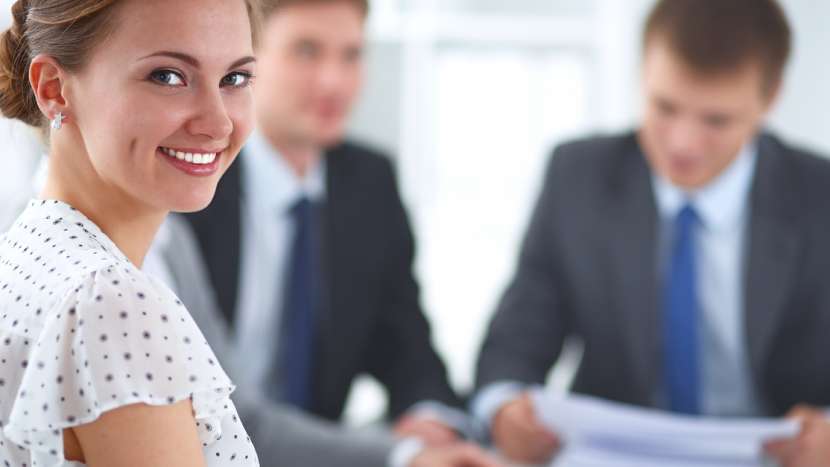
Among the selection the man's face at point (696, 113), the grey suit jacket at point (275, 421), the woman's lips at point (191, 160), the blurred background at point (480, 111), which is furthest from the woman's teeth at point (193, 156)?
the blurred background at point (480, 111)

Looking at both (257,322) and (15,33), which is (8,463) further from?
(257,322)

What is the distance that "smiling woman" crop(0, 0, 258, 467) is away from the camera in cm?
54

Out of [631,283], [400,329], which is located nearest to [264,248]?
[400,329]

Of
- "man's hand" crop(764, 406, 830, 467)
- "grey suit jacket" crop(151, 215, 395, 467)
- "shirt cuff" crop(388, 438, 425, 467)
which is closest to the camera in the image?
"grey suit jacket" crop(151, 215, 395, 467)

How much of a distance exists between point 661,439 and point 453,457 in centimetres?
31

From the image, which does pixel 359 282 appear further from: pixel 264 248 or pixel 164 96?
pixel 164 96

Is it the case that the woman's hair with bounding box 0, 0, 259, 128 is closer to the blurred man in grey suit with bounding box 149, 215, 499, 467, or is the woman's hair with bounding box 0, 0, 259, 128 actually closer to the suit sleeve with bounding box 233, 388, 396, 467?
the blurred man in grey suit with bounding box 149, 215, 499, 467

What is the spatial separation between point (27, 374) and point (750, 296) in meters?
1.50

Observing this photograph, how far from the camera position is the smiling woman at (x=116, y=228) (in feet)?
1.77

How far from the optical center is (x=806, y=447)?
60.0 inches

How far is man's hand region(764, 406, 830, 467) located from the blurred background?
2026 millimetres

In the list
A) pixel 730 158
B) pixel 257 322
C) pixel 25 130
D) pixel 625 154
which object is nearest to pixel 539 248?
pixel 625 154

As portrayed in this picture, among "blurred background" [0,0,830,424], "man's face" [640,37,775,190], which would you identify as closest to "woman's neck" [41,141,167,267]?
"man's face" [640,37,775,190]

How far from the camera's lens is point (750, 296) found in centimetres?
180
